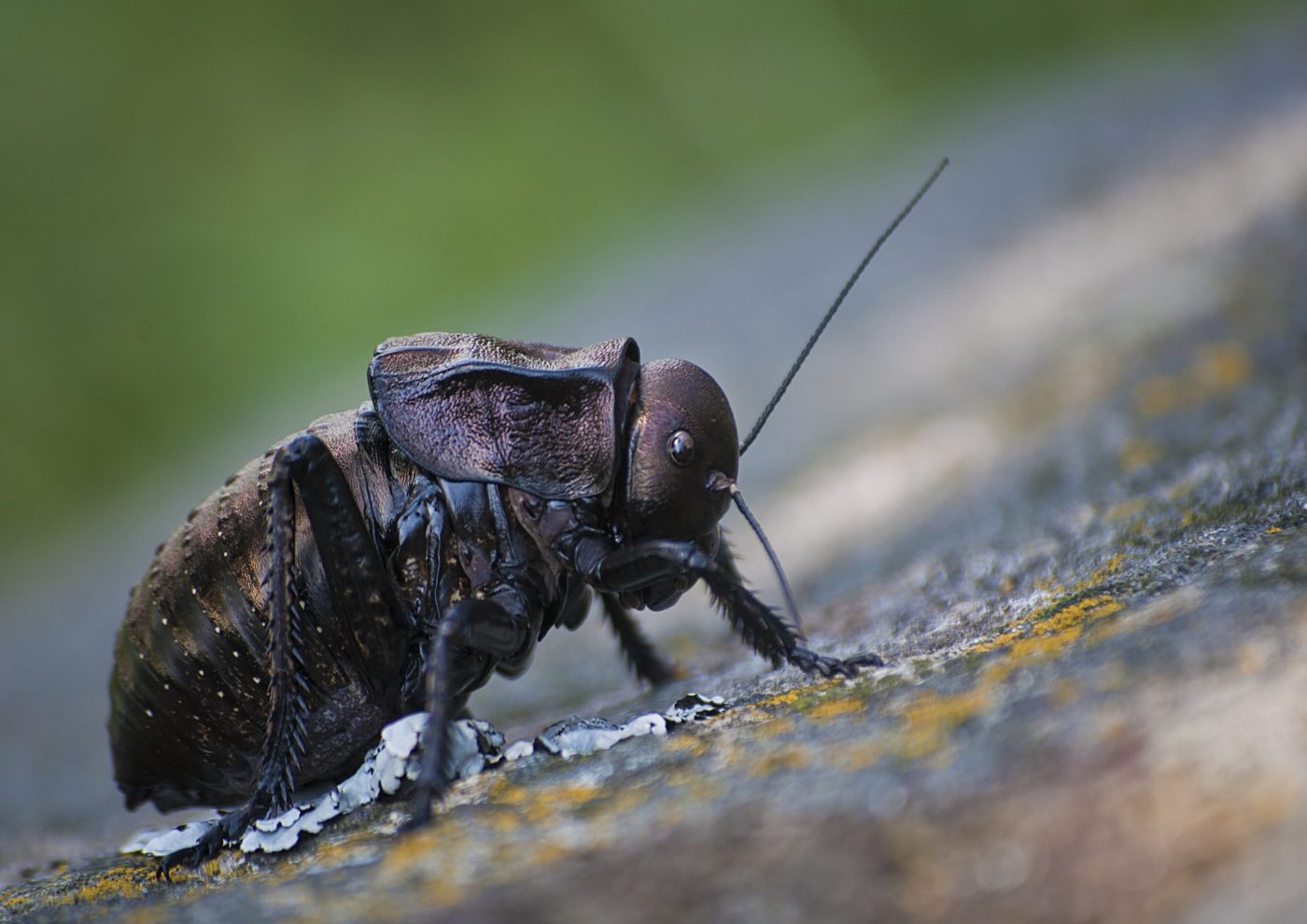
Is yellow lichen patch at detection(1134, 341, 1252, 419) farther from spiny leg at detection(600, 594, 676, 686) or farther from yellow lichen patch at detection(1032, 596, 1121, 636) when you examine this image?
spiny leg at detection(600, 594, 676, 686)

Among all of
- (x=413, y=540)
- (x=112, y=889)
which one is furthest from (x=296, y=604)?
(x=112, y=889)

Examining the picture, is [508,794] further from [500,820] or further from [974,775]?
[974,775]

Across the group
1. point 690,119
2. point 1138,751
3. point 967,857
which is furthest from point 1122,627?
point 690,119

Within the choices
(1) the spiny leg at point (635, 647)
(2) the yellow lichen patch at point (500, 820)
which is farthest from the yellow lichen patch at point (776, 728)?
(1) the spiny leg at point (635, 647)

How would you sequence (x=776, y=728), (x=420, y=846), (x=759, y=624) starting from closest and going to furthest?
(x=420, y=846) → (x=776, y=728) → (x=759, y=624)

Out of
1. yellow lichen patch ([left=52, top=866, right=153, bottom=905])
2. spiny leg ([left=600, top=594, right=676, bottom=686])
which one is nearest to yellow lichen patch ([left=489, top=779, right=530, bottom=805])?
yellow lichen patch ([left=52, top=866, right=153, bottom=905])

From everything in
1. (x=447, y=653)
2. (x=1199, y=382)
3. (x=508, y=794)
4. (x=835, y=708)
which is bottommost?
(x=1199, y=382)
